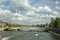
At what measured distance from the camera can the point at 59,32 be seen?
13200cm
